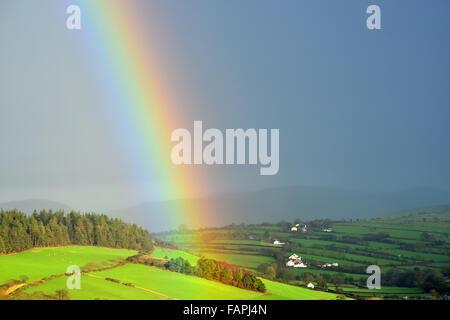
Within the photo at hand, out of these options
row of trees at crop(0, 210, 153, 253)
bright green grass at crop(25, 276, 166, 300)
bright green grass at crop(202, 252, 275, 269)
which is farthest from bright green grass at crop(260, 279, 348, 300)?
row of trees at crop(0, 210, 153, 253)

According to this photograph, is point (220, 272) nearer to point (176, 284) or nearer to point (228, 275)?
point (228, 275)

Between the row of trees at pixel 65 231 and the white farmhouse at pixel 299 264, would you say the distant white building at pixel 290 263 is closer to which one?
the white farmhouse at pixel 299 264

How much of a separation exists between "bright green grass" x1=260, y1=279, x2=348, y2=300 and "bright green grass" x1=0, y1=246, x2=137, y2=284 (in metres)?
9.47

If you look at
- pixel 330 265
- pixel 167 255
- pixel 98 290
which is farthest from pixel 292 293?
pixel 330 265

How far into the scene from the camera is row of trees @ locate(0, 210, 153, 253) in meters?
26.5

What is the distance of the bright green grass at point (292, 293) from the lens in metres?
21.6

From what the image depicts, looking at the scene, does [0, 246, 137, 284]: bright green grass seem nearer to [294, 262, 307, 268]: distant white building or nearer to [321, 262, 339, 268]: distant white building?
[294, 262, 307, 268]: distant white building

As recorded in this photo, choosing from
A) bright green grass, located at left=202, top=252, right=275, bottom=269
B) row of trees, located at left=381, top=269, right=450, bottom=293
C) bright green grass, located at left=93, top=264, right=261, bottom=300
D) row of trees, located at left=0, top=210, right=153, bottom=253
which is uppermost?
row of trees, located at left=0, top=210, right=153, bottom=253

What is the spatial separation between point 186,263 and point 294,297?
6.90 meters

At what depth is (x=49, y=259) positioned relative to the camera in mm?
24906

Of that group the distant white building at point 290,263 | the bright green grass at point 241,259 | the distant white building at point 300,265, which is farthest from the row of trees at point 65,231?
the distant white building at point 300,265
